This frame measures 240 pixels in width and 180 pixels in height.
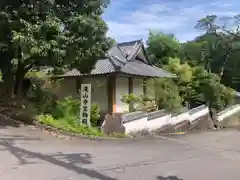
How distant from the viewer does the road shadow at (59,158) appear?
271 inches

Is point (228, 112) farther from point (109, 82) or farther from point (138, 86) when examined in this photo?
point (109, 82)

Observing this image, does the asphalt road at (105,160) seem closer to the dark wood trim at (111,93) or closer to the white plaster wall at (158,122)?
the white plaster wall at (158,122)

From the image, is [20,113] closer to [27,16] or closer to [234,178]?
[27,16]

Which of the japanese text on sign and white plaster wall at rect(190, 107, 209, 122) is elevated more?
the japanese text on sign

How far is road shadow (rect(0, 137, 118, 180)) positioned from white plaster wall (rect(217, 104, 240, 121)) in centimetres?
1987

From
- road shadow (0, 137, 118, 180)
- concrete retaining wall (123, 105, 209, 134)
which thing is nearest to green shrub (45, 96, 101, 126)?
concrete retaining wall (123, 105, 209, 134)

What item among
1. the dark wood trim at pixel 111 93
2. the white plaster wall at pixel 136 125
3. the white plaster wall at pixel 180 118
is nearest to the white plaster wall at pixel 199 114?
the white plaster wall at pixel 180 118

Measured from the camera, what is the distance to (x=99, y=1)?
13.3 meters

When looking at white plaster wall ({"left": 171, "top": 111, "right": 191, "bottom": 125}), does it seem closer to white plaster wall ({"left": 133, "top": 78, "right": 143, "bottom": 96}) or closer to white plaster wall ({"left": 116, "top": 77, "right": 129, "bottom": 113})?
white plaster wall ({"left": 116, "top": 77, "right": 129, "bottom": 113})

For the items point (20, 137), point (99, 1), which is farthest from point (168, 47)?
point (20, 137)

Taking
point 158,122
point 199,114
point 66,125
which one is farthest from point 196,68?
point 66,125

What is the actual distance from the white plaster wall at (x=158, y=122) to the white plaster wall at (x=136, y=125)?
1.46 feet

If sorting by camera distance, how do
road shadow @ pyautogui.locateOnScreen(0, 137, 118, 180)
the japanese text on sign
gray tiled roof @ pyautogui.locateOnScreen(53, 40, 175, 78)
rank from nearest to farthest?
1. road shadow @ pyautogui.locateOnScreen(0, 137, 118, 180)
2. the japanese text on sign
3. gray tiled roof @ pyautogui.locateOnScreen(53, 40, 175, 78)

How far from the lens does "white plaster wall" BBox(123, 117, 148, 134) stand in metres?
14.2
